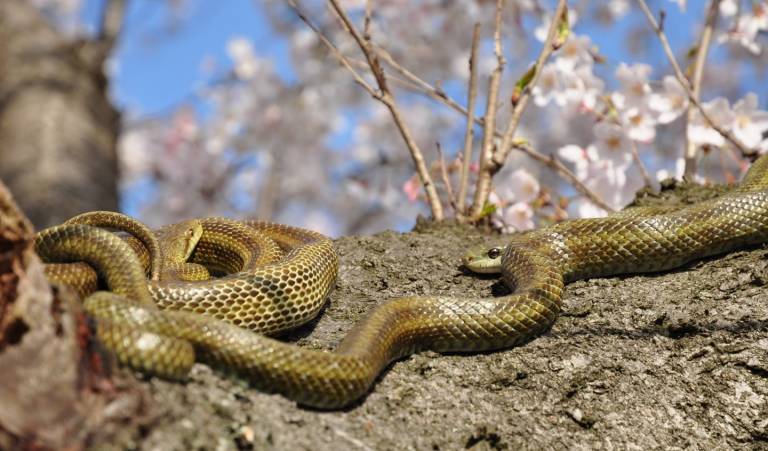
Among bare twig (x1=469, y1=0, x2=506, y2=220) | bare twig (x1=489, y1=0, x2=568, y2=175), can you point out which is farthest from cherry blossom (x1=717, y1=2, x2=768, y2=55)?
bare twig (x1=469, y1=0, x2=506, y2=220)

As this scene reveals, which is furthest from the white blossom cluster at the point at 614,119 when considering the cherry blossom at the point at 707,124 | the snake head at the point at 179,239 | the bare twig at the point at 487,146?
the snake head at the point at 179,239

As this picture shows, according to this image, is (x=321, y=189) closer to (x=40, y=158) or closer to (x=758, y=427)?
(x=40, y=158)

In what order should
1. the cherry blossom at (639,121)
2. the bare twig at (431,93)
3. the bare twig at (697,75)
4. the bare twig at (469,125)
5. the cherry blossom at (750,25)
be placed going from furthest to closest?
the cherry blossom at (750,25)
the cherry blossom at (639,121)
the bare twig at (697,75)
the bare twig at (469,125)
the bare twig at (431,93)

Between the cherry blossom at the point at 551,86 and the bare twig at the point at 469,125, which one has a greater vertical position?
the cherry blossom at the point at 551,86

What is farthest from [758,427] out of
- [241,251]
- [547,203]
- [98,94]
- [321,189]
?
[321,189]

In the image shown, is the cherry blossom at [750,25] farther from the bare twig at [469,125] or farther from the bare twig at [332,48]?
the bare twig at [332,48]

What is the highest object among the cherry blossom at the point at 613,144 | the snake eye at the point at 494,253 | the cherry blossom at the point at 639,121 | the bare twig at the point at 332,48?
the cherry blossom at the point at 639,121
